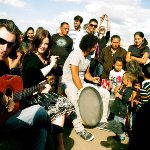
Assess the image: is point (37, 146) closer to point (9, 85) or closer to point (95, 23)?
point (9, 85)

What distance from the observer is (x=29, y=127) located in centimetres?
320

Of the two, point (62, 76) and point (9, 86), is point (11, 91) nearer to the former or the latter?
point (9, 86)

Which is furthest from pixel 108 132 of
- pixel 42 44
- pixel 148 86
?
pixel 42 44

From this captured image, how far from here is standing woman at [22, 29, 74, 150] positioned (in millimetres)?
4020

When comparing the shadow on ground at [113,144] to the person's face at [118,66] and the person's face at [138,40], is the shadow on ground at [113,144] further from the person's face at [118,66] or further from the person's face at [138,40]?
the person's face at [138,40]

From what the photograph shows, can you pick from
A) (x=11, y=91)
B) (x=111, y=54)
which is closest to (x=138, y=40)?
(x=111, y=54)

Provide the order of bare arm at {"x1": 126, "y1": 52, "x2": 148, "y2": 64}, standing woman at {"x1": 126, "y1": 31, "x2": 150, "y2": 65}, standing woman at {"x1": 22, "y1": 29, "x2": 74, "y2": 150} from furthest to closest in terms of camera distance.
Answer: standing woman at {"x1": 126, "y1": 31, "x2": 150, "y2": 65}
bare arm at {"x1": 126, "y1": 52, "x2": 148, "y2": 64}
standing woman at {"x1": 22, "y1": 29, "x2": 74, "y2": 150}

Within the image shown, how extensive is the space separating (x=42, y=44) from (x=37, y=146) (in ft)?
5.71

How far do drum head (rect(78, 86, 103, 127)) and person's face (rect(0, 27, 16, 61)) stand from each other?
8.54 ft

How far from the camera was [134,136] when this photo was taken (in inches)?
48.1

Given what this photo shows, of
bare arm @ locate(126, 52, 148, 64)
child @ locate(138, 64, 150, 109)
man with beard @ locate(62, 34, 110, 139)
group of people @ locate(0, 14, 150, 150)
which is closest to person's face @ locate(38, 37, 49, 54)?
group of people @ locate(0, 14, 150, 150)

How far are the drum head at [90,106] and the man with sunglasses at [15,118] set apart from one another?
2.16m

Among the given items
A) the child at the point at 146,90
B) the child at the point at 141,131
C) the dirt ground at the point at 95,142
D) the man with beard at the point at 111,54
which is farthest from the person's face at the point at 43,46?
the child at the point at 141,131

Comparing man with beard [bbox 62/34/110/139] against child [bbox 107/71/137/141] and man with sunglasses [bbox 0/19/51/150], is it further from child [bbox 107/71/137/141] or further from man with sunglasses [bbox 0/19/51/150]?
man with sunglasses [bbox 0/19/51/150]
